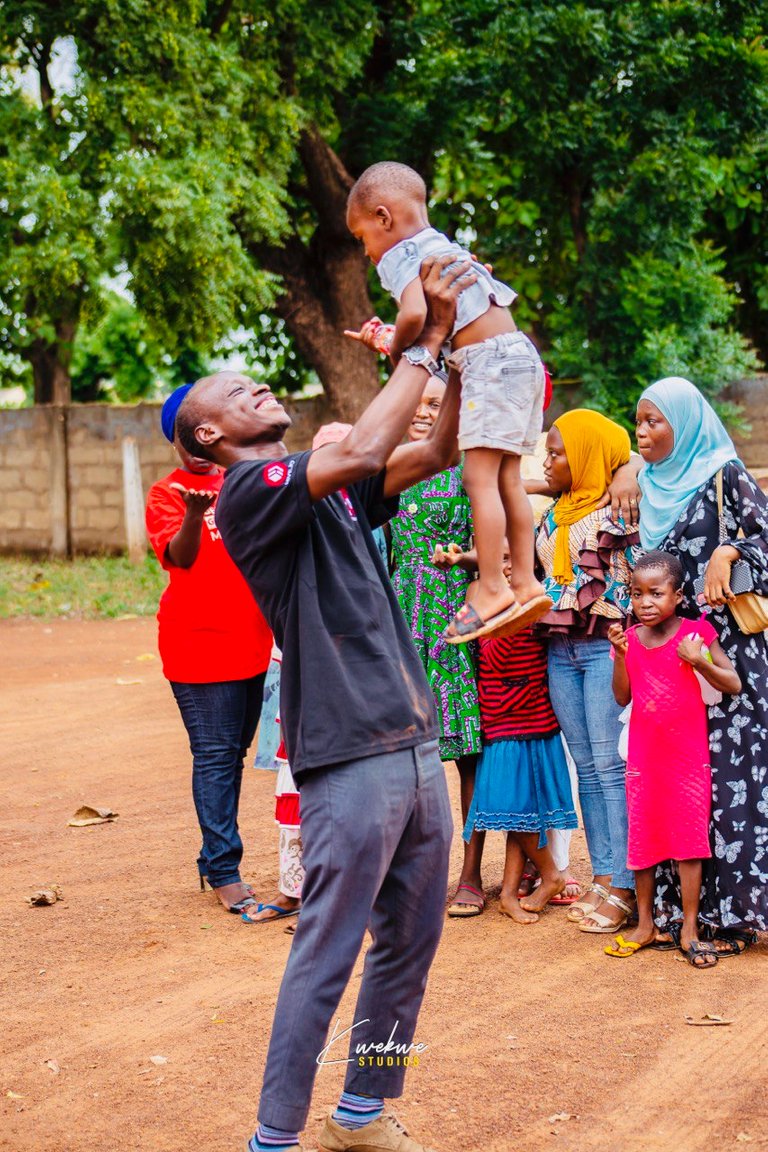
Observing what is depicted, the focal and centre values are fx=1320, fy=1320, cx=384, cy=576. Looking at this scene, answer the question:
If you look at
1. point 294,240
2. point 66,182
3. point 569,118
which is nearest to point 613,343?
point 569,118

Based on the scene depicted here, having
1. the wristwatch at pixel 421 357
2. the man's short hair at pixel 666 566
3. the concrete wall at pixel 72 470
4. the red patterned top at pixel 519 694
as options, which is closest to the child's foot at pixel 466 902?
the red patterned top at pixel 519 694

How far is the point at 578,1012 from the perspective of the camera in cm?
415

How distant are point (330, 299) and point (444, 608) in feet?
33.2

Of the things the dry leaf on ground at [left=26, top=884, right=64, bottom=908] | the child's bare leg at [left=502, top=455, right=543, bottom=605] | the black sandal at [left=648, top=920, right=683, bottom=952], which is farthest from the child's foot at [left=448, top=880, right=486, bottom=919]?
the child's bare leg at [left=502, top=455, right=543, bottom=605]

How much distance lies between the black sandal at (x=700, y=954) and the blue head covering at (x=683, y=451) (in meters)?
1.43

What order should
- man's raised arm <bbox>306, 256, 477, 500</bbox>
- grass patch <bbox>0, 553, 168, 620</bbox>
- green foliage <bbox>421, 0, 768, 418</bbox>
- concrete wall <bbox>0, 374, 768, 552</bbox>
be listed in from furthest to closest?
concrete wall <bbox>0, 374, 768, 552</bbox> → grass patch <bbox>0, 553, 168, 620</bbox> → green foliage <bbox>421, 0, 768, 418</bbox> → man's raised arm <bbox>306, 256, 477, 500</bbox>

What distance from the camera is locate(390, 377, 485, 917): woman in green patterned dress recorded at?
515 centimetres

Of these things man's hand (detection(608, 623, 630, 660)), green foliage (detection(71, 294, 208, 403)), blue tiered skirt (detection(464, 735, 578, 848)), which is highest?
green foliage (detection(71, 294, 208, 403))

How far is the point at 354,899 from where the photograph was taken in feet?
9.73

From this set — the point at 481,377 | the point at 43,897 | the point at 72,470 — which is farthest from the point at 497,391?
the point at 72,470

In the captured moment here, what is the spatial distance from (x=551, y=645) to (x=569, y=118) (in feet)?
31.8

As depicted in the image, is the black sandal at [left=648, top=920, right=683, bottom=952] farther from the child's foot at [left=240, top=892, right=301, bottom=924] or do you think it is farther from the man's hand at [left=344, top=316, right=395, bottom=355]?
the man's hand at [left=344, top=316, right=395, bottom=355]

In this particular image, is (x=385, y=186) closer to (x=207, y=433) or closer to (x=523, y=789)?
(x=207, y=433)

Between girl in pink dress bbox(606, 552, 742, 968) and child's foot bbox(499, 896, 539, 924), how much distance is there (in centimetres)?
43
